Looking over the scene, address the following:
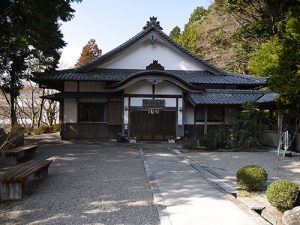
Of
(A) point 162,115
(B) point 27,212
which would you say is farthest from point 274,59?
(B) point 27,212

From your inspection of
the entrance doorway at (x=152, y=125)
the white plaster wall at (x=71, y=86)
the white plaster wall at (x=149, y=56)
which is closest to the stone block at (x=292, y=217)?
the entrance doorway at (x=152, y=125)

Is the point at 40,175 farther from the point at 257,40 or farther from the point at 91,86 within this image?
the point at 257,40

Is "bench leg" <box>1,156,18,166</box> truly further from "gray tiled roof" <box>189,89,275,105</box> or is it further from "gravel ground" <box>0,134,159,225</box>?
"gray tiled roof" <box>189,89,275,105</box>

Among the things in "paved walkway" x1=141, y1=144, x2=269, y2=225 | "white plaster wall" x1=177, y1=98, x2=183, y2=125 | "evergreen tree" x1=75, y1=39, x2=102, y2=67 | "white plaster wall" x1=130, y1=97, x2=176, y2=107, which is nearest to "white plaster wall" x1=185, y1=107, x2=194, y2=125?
"white plaster wall" x1=177, y1=98, x2=183, y2=125

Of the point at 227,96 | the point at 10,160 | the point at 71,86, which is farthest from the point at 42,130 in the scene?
the point at 10,160

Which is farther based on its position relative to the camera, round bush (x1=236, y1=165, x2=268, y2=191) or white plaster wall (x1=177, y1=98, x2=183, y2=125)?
white plaster wall (x1=177, y1=98, x2=183, y2=125)

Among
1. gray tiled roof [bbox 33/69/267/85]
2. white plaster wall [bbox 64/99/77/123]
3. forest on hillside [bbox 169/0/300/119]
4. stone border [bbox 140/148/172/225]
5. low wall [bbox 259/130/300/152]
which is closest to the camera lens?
stone border [bbox 140/148/172/225]

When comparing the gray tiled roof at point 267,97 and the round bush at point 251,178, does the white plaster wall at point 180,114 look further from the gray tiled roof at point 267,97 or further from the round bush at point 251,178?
the round bush at point 251,178

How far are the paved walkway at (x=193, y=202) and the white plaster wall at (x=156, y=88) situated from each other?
1030 centimetres

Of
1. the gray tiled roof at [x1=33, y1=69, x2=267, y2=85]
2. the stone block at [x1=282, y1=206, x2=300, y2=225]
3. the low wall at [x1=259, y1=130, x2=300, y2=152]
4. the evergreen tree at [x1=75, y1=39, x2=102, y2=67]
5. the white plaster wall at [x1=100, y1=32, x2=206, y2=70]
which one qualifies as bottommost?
the stone block at [x1=282, y1=206, x2=300, y2=225]

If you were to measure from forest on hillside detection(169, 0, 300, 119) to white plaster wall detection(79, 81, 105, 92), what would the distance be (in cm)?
905

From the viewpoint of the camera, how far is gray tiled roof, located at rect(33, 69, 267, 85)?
20188mm

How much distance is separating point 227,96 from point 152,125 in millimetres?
5022

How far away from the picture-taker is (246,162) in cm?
1327
